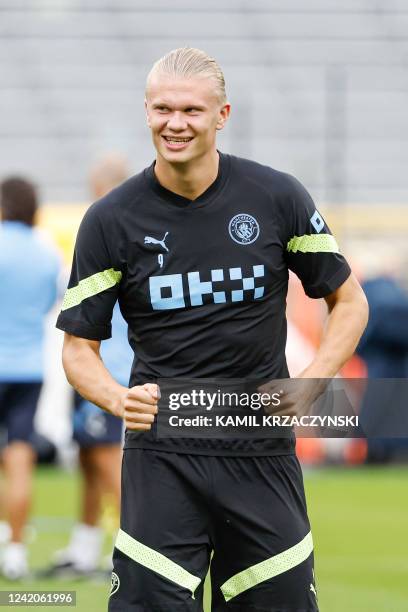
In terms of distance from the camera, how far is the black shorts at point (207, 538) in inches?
147

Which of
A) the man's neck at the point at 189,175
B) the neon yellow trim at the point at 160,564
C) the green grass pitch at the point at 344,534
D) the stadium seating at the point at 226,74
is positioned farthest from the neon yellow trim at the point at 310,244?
the stadium seating at the point at 226,74

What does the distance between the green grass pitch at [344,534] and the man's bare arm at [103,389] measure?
272cm

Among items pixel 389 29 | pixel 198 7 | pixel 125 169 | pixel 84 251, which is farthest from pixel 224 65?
pixel 84 251

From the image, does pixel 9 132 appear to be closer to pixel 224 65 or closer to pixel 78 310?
pixel 224 65

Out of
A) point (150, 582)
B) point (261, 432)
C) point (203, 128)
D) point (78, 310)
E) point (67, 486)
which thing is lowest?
point (67, 486)

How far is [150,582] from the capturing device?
147 inches

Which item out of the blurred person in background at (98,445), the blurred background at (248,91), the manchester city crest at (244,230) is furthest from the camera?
the blurred background at (248,91)

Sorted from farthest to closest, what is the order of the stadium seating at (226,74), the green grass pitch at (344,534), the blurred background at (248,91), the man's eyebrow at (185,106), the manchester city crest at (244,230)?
the stadium seating at (226,74) → the blurred background at (248,91) → the green grass pitch at (344,534) → the manchester city crest at (244,230) → the man's eyebrow at (185,106)

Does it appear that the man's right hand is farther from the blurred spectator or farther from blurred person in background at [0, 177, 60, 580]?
the blurred spectator

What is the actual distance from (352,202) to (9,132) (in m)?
5.64

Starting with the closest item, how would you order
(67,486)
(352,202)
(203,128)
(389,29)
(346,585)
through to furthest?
(203,128), (346,585), (67,486), (352,202), (389,29)

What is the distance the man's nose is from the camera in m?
3.67

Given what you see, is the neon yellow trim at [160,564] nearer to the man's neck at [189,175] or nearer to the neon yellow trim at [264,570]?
the neon yellow trim at [264,570]

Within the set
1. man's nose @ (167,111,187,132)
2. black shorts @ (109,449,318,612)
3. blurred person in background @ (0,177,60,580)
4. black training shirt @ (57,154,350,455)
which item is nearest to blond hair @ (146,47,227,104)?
man's nose @ (167,111,187,132)
